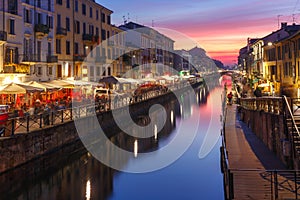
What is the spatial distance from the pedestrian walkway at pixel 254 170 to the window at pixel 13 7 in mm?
19846

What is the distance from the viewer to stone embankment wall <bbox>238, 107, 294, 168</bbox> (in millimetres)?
15422

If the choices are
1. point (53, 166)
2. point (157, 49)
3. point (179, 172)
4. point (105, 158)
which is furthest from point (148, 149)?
point (157, 49)

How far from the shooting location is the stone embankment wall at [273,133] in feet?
50.6

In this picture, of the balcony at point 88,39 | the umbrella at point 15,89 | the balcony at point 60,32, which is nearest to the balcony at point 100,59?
the balcony at point 88,39

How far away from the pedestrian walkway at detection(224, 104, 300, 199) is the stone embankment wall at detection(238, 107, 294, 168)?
273mm

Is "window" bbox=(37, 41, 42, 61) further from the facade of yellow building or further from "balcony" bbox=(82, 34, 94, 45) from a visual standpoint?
"balcony" bbox=(82, 34, 94, 45)

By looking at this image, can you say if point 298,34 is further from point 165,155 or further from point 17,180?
point 17,180

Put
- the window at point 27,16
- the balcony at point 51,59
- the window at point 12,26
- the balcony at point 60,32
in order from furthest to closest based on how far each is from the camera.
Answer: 1. the balcony at point 60,32
2. the balcony at point 51,59
3. the window at point 27,16
4. the window at point 12,26

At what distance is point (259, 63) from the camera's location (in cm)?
7588

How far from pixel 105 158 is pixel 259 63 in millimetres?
56157

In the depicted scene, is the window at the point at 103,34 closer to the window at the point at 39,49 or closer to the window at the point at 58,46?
the window at the point at 58,46

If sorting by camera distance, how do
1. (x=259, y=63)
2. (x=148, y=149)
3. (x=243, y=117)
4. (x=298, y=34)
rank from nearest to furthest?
1. (x=148, y=149)
2. (x=243, y=117)
3. (x=298, y=34)
4. (x=259, y=63)

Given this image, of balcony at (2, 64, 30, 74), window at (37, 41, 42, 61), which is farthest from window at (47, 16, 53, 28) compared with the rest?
balcony at (2, 64, 30, 74)

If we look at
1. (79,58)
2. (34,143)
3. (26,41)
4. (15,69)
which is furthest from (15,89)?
(79,58)
